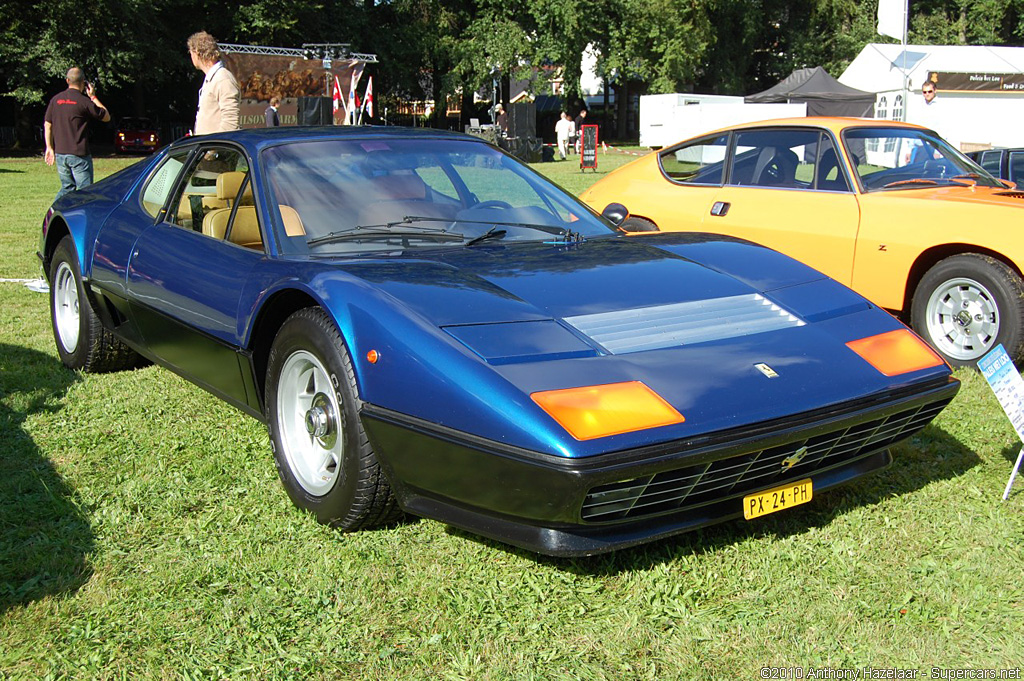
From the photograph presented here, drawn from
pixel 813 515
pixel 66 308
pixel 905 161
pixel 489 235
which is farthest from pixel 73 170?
pixel 813 515

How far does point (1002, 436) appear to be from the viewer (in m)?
3.89

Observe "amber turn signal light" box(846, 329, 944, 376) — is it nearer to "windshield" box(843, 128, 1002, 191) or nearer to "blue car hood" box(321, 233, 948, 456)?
"blue car hood" box(321, 233, 948, 456)

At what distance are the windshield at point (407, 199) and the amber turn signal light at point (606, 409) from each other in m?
1.19

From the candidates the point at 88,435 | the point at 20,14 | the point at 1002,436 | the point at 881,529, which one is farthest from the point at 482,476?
the point at 20,14

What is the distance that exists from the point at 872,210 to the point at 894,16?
26.7ft

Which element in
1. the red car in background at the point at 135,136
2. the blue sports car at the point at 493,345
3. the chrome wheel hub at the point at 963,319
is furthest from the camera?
the red car in background at the point at 135,136

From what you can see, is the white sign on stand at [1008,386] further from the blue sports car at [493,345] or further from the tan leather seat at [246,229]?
the tan leather seat at [246,229]

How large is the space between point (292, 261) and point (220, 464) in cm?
90

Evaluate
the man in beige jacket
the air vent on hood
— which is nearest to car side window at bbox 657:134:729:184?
the man in beige jacket

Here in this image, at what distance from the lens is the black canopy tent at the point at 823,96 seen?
28922 mm

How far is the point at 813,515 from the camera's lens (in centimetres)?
307

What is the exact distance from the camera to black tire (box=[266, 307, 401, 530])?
274cm

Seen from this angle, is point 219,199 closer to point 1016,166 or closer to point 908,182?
point 908,182

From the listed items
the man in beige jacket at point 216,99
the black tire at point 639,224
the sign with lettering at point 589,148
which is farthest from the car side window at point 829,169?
the sign with lettering at point 589,148
